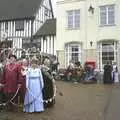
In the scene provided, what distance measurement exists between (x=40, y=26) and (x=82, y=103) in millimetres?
19589

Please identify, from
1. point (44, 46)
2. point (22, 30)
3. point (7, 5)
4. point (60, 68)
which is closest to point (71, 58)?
point (60, 68)

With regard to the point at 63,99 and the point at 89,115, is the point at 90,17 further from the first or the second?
the point at 89,115

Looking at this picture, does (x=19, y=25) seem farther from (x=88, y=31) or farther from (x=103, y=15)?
(x=103, y=15)

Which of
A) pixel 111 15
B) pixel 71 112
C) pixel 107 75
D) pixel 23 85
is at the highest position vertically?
pixel 111 15

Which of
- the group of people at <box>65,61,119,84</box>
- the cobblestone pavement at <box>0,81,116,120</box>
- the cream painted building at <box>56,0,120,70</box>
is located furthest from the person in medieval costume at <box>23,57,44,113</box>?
the cream painted building at <box>56,0,120,70</box>

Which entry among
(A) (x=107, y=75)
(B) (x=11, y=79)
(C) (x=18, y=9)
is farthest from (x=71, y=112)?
(C) (x=18, y=9)

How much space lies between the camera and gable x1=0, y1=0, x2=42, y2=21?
29.5 m

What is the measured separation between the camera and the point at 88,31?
2286 cm

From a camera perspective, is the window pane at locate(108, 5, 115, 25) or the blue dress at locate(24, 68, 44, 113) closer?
the blue dress at locate(24, 68, 44, 113)

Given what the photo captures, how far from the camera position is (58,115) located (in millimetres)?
8625

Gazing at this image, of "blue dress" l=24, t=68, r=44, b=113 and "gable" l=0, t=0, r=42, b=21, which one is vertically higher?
"gable" l=0, t=0, r=42, b=21

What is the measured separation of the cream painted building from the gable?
578cm

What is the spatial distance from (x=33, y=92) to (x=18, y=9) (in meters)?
22.6

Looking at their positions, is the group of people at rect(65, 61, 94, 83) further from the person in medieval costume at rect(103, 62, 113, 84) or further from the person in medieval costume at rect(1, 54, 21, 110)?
the person in medieval costume at rect(1, 54, 21, 110)
